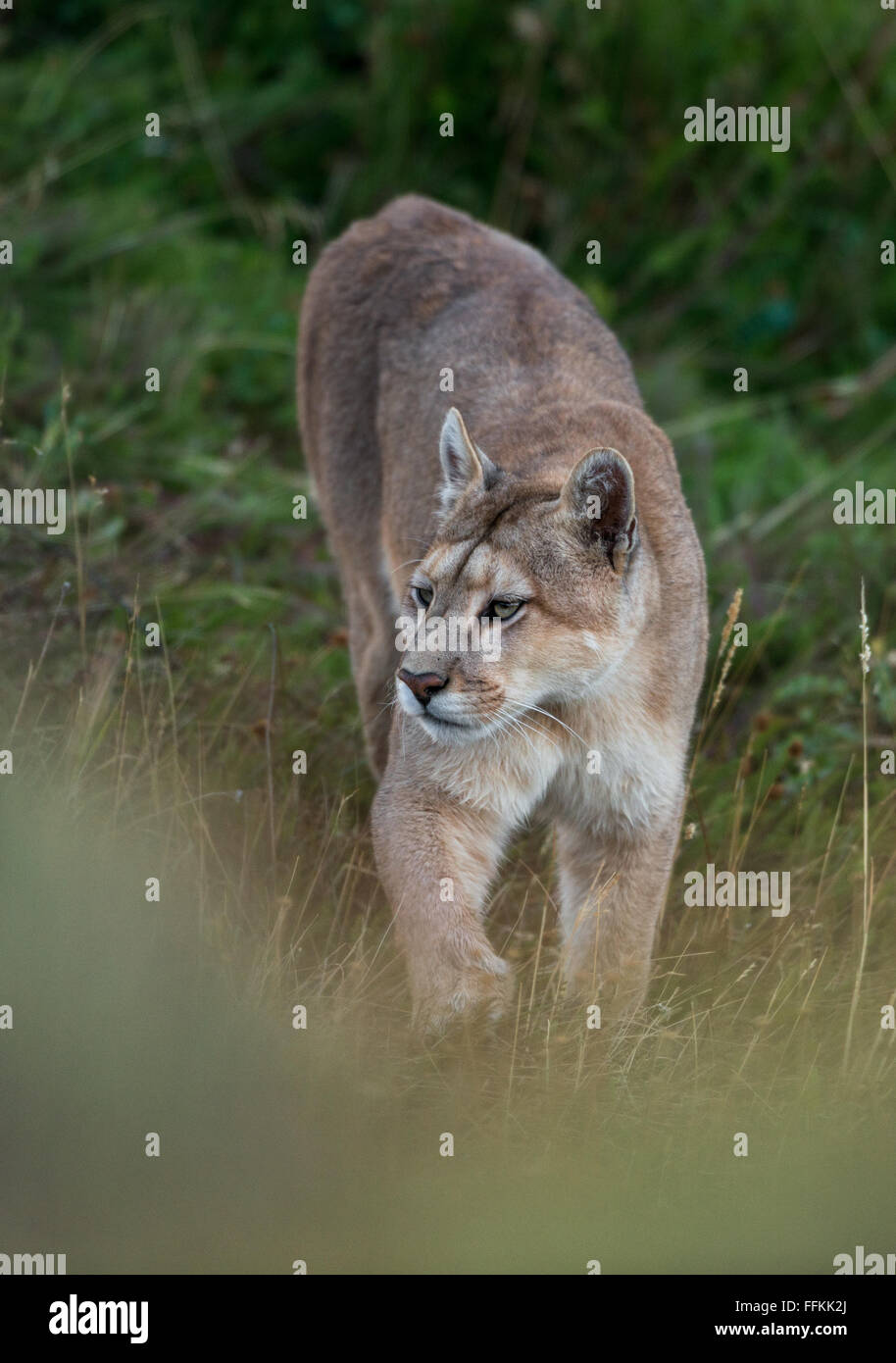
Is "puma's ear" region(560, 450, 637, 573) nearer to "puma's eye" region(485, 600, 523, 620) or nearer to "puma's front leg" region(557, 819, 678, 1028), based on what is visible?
"puma's eye" region(485, 600, 523, 620)

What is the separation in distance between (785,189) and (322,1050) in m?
7.90

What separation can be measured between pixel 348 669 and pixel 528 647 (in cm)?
246

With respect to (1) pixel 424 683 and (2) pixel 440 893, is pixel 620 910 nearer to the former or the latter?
(2) pixel 440 893

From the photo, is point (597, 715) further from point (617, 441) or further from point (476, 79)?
point (476, 79)

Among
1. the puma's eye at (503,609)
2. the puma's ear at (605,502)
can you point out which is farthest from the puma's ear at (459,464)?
the puma's eye at (503,609)

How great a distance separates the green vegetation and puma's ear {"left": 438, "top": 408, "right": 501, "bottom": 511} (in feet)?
3.40

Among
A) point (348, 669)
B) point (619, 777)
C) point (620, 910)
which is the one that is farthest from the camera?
point (348, 669)

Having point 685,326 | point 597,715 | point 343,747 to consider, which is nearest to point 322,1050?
point 597,715

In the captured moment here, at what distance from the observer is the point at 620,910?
5.30m

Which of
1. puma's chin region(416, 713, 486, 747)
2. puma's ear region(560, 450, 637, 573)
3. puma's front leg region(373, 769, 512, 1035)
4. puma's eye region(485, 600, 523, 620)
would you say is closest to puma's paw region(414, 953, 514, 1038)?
puma's front leg region(373, 769, 512, 1035)

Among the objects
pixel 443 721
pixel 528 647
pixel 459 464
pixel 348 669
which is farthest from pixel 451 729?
pixel 348 669

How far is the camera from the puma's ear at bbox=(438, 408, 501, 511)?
514 centimetres

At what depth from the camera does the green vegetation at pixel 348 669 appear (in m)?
4.40

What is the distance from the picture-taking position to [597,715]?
16.8 ft
